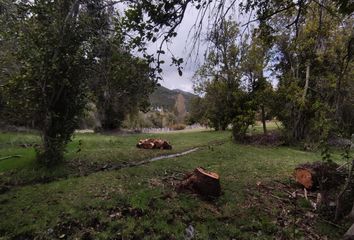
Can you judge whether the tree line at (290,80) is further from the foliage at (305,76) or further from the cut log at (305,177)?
the cut log at (305,177)

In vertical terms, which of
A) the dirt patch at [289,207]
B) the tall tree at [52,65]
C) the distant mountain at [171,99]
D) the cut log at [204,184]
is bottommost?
the dirt patch at [289,207]

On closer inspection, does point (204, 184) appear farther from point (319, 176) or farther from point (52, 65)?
point (52, 65)

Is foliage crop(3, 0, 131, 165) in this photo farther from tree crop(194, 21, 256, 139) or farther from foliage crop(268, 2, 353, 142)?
foliage crop(268, 2, 353, 142)

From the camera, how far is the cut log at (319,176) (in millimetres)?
7191

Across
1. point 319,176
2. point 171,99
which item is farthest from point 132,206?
point 171,99

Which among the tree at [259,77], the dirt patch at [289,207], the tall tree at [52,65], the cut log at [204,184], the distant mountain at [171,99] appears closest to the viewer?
the dirt patch at [289,207]

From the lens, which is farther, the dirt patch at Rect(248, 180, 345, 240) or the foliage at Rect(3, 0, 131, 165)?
the foliage at Rect(3, 0, 131, 165)

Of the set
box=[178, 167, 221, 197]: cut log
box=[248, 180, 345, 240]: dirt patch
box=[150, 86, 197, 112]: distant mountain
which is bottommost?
box=[248, 180, 345, 240]: dirt patch

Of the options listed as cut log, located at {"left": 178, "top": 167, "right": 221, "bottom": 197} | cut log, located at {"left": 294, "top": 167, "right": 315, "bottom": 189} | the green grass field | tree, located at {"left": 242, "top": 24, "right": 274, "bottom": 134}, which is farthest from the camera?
tree, located at {"left": 242, "top": 24, "right": 274, "bottom": 134}

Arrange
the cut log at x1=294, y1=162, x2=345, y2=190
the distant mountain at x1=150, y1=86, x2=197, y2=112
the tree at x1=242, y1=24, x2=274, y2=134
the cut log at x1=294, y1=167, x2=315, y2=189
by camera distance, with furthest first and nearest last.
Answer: the distant mountain at x1=150, y1=86, x2=197, y2=112, the tree at x1=242, y1=24, x2=274, y2=134, the cut log at x1=294, y1=167, x2=315, y2=189, the cut log at x1=294, y1=162, x2=345, y2=190

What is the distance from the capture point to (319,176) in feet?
24.4

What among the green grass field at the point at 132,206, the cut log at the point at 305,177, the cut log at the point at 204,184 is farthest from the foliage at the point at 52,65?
the cut log at the point at 305,177

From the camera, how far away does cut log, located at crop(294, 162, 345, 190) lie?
7.19m

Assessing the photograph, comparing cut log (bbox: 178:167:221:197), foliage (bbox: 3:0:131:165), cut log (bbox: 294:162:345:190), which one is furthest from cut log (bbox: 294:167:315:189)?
foliage (bbox: 3:0:131:165)
